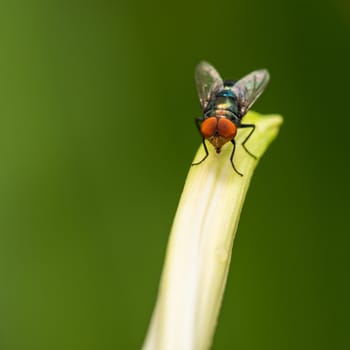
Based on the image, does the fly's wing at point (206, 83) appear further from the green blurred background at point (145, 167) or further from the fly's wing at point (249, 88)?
the green blurred background at point (145, 167)

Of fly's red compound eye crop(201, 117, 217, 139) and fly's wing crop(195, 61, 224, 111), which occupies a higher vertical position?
fly's wing crop(195, 61, 224, 111)

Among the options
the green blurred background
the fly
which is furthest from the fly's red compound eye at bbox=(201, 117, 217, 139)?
the green blurred background

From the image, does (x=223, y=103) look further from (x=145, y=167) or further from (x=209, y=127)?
(x=145, y=167)

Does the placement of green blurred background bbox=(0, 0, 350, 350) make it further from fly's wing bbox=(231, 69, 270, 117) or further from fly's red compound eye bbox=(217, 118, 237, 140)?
fly's red compound eye bbox=(217, 118, 237, 140)

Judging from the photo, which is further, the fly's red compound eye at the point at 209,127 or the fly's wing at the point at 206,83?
the fly's wing at the point at 206,83

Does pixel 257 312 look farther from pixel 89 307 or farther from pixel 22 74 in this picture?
pixel 22 74

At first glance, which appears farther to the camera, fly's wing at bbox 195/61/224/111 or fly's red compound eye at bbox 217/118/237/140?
fly's wing at bbox 195/61/224/111

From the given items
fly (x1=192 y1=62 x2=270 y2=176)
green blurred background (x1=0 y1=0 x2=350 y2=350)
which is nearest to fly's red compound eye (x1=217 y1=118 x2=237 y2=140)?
fly (x1=192 y1=62 x2=270 y2=176)

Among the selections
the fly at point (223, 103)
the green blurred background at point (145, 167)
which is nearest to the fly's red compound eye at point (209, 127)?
the fly at point (223, 103)
